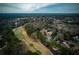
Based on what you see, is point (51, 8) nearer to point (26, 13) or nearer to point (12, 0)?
point (26, 13)

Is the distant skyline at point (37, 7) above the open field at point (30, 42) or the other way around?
above

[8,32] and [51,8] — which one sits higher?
[51,8]

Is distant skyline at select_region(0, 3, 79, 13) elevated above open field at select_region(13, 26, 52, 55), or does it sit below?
above

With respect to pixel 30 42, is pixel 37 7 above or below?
above
